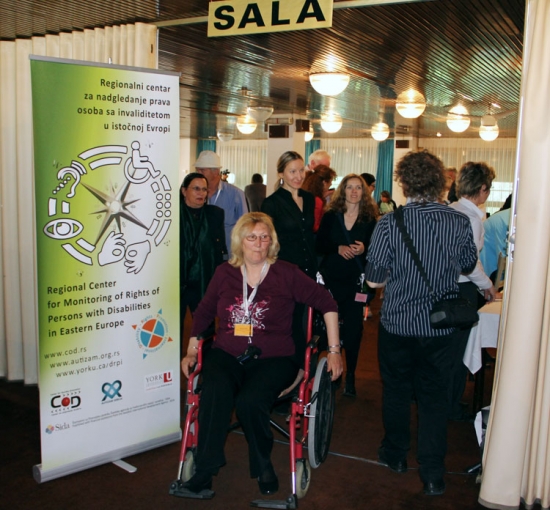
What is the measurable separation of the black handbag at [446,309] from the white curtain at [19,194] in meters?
2.62

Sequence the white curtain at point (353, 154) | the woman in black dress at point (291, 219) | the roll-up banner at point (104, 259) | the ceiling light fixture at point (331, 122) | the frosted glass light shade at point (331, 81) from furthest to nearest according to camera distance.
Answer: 1. the white curtain at point (353, 154)
2. the ceiling light fixture at point (331, 122)
3. the frosted glass light shade at point (331, 81)
4. the woman in black dress at point (291, 219)
5. the roll-up banner at point (104, 259)

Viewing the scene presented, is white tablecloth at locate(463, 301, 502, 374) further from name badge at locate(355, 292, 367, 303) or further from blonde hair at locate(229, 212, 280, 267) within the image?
blonde hair at locate(229, 212, 280, 267)

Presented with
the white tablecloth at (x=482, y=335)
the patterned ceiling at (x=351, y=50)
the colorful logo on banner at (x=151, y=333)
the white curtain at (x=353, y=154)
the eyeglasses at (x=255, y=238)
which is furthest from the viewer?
the white curtain at (x=353, y=154)

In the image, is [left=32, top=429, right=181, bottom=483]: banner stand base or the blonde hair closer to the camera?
[left=32, top=429, right=181, bottom=483]: banner stand base

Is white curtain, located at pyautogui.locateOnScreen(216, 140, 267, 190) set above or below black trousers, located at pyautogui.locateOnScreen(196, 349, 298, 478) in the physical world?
above

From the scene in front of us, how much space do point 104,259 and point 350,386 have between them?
212 cm

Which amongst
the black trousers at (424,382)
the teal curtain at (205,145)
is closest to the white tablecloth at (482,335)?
the black trousers at (424,382)

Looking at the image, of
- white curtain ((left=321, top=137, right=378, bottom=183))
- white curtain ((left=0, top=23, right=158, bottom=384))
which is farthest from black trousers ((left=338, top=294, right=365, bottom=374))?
white curtain ((left=321, top=137, right=378, bottom=183))

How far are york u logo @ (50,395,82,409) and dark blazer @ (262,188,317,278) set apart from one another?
156 centimetres

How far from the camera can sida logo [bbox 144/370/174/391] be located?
333cm

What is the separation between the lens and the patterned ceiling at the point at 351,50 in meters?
3.90

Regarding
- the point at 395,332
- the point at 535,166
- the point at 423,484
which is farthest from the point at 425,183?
the point at 423,484

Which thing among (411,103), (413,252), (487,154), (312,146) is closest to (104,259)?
(413,252)

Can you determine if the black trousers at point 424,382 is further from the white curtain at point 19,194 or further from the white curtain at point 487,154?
the white curtain at point 487,154
